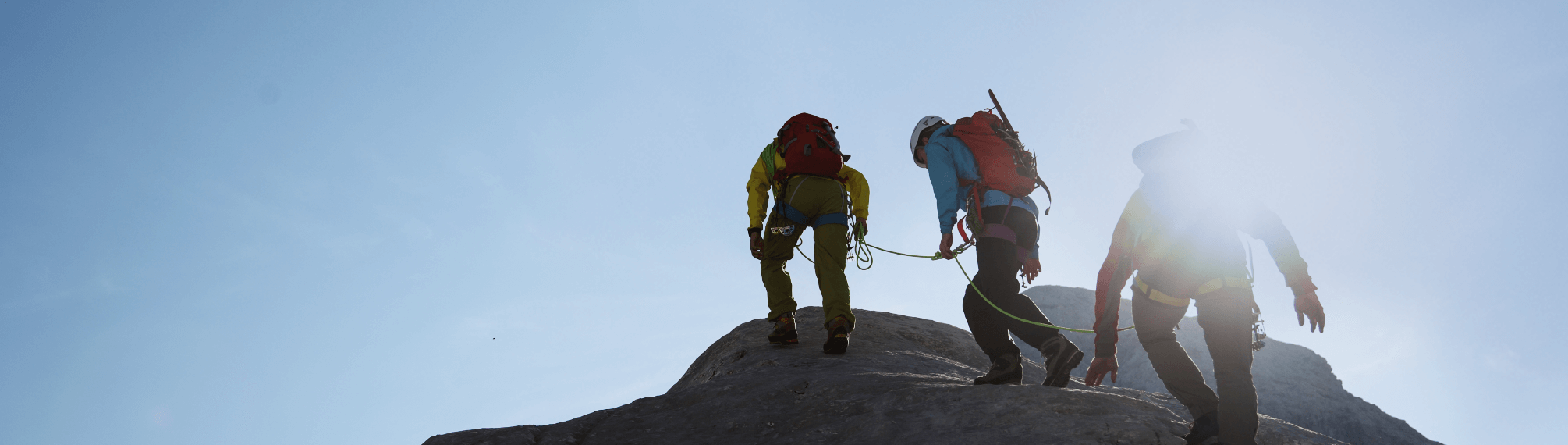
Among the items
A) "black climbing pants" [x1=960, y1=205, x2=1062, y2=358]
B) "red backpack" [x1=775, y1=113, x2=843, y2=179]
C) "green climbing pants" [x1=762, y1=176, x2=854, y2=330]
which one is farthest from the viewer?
"red backpack" [x1=775, y1=113, x2=843, y2=179]

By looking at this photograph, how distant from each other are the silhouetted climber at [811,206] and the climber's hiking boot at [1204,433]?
158 inches

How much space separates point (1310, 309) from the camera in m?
4.14

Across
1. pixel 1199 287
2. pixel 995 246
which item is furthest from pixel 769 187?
pixel 1199 287

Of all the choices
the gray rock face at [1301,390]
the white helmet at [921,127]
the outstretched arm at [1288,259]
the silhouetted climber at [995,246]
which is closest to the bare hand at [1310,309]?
the outstretched arm at [1288,259]

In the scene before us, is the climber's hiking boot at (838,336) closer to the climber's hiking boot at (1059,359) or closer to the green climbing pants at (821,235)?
the green climbing pants at (821,235)

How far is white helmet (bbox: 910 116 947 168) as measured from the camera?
23.5 feet

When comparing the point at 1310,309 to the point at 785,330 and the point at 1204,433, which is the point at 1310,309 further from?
the point at 785,330

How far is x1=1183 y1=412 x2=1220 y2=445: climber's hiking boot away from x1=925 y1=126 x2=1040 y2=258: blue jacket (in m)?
2.39

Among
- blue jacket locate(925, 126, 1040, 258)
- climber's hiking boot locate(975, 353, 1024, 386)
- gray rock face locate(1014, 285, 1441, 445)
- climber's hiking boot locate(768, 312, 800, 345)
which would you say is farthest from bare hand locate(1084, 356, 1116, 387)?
gray rock face locate(1014, 285, 1441, 445)

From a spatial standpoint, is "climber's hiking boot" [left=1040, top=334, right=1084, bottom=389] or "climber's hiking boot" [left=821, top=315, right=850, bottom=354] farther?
"climber's hiking boot" [left=821, top=315, right=850, bottom=354]

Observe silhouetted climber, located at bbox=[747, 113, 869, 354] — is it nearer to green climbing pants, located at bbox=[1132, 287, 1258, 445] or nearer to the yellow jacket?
the yellow jacket

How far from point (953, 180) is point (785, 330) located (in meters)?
3.14

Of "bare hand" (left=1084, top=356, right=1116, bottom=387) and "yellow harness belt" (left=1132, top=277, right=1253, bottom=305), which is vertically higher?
"yellow harness belt" (left=1132, top=277, right=1253, bottom=305)

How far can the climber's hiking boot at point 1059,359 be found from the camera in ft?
19.4
